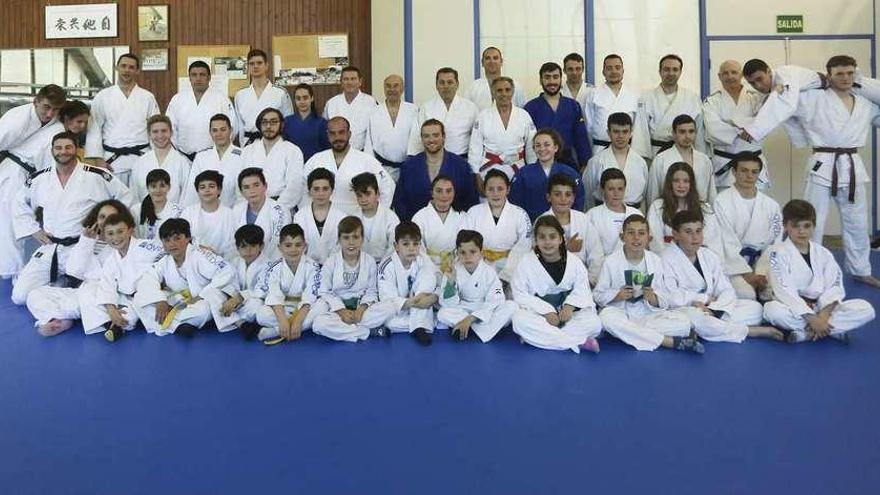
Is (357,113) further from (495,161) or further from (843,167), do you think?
(843,167)

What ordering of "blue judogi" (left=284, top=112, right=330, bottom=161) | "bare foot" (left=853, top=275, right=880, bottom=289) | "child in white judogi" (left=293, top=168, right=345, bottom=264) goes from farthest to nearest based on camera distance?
1. "blue judogi" (left=284, top=112, right=330, bottom=161)
2. "bare foot" (left=853, top=275, right=880, bottom=289)
3. "child in white judogi" (left=293, top=168, right=345, bottom=264)

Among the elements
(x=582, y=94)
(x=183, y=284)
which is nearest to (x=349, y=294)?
(x=183, y=284)

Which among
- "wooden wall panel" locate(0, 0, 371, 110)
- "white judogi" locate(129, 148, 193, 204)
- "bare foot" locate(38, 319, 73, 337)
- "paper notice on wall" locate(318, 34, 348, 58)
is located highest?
"wooden wall panel" locate(0, 0, 371, 110)

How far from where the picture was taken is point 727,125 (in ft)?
16.4

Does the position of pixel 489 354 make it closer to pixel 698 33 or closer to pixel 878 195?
pixel 698 33

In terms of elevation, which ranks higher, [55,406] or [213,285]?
[213,285]

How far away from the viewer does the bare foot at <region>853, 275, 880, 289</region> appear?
4.55 metres

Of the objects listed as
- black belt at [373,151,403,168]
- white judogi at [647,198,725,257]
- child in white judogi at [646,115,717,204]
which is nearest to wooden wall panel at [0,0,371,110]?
black belt at [373,151,403,168]

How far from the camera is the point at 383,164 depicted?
5273 millimetres

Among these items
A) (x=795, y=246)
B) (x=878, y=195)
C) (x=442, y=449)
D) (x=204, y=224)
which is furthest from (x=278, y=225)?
(x=878, y=195)

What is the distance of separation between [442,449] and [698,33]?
556 centimetres

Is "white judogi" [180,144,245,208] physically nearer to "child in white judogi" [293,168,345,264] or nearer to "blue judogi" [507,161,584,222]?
"child in white judogi" [293,168,345,264]

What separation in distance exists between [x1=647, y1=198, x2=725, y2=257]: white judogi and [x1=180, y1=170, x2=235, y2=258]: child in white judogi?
9.27ft

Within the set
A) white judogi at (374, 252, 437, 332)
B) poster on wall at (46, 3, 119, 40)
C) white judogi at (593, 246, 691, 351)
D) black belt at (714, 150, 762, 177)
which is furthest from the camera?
poster on wall at (46, 3, 119, 40)
